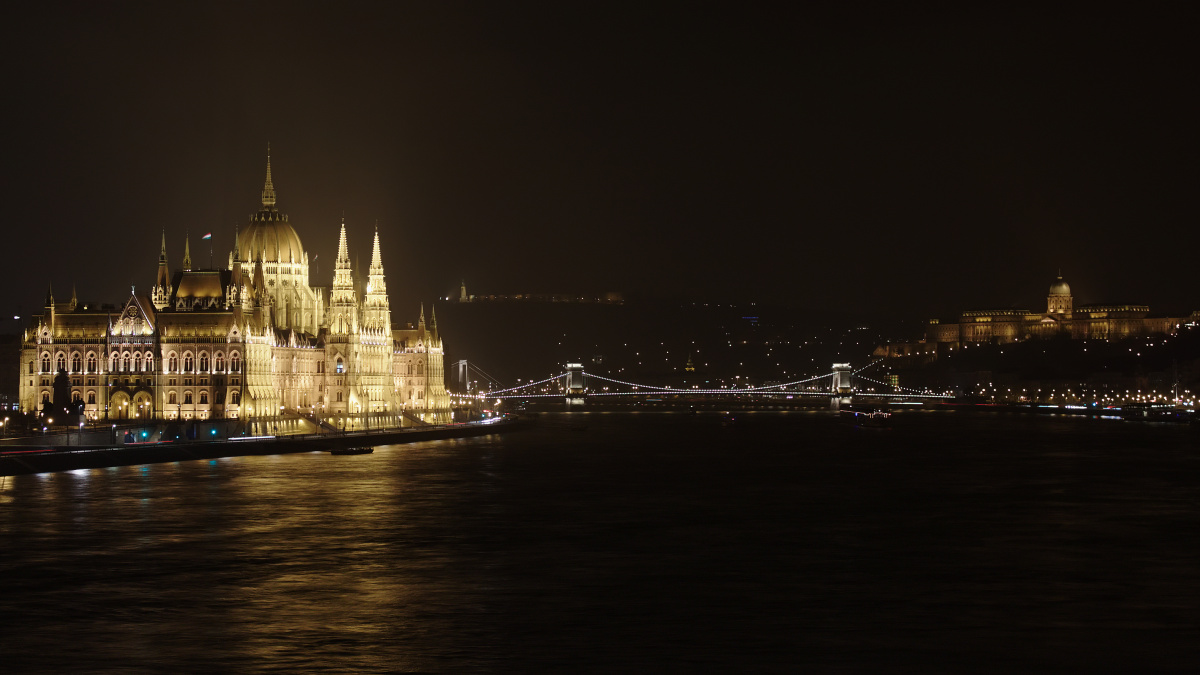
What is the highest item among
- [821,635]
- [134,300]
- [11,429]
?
[134,300]

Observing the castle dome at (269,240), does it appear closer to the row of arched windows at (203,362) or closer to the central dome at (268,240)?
the central dome at (268,240)

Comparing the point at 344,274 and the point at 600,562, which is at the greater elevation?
the point at 344,274

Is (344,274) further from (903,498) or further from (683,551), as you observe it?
(683,551)

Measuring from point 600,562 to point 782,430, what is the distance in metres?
76.6

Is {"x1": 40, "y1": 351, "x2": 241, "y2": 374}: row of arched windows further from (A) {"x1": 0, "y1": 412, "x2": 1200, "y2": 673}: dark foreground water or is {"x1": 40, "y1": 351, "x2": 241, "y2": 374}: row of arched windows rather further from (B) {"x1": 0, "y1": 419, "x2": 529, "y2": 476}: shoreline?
(A) {"x1": 0, "y1": 412, "x2": 1200, "y2": 673}: dark foreground water

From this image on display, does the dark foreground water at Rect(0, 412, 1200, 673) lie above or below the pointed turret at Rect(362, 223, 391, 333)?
below

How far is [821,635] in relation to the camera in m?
23.0

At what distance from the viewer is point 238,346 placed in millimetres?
82438

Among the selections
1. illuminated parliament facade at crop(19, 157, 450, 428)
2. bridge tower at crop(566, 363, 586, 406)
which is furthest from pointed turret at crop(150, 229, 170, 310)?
bridge tower at crop(566, 363, 586, 406)

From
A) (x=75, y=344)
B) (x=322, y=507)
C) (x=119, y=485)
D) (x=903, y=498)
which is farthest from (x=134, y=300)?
(x=903, y=498)

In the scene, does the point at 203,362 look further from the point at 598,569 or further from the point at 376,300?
the point at 598,569

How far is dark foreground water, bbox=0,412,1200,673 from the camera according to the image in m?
21.8

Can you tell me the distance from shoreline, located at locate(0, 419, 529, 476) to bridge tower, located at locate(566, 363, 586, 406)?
3056 inches

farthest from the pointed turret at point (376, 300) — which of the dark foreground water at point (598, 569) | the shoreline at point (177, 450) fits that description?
the dark foreground water at point (598, 569)
